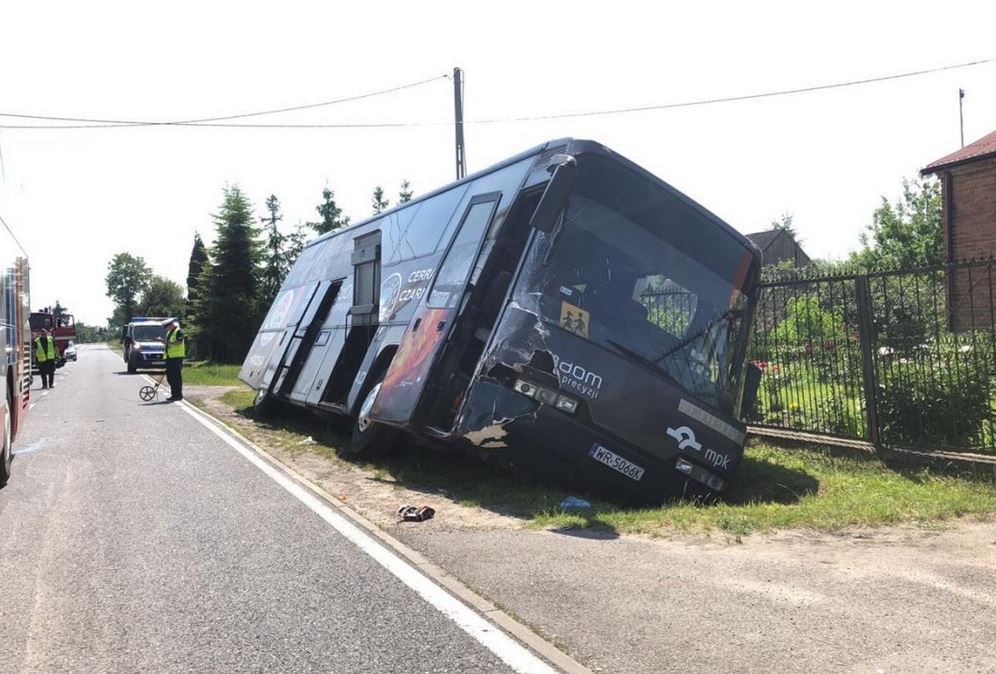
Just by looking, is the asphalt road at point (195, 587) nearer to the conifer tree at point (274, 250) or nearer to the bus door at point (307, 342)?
the bus door at point (307, 342)

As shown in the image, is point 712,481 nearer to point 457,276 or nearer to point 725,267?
point 725,267

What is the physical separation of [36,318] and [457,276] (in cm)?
1204

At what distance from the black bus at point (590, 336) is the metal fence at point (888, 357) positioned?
1.74 metres

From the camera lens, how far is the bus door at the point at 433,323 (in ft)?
24.1

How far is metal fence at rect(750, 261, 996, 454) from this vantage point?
7.67 metres

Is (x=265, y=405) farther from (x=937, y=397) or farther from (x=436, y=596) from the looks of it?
(x=937, y=397)

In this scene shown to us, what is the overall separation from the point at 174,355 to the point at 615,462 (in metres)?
14.4

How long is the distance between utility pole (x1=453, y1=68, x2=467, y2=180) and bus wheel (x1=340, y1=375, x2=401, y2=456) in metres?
12.6

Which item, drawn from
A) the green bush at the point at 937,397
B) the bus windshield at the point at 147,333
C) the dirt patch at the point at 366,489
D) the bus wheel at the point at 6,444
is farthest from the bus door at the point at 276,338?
the bus windshield at the point at 147,333

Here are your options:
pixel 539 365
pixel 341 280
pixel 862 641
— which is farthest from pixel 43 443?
pixel 862 641

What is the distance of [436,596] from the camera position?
4477 mm

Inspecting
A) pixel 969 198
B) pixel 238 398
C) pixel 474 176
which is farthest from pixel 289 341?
pixel 969 198

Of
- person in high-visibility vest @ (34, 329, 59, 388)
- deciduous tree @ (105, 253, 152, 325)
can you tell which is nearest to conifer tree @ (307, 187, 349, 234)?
person in high-visibility vest @ (34, 329, 59, 388)

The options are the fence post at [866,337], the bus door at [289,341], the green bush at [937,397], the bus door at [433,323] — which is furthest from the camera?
the bus door at [289,341]
